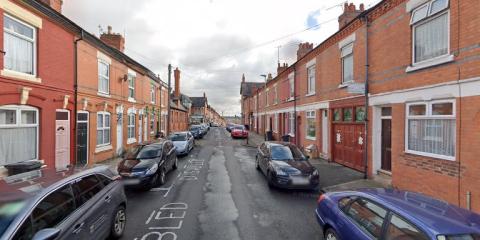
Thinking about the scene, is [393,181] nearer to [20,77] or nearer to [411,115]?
[411,115]

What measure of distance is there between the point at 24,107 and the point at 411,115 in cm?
1231

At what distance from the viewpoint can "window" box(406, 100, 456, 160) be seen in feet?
22.3

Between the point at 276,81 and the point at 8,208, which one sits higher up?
the point at 276,81

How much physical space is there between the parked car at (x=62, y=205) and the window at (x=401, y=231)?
4.05m

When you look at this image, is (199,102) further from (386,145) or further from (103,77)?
(386,145)

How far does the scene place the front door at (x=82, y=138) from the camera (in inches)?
472

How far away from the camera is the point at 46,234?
3068mm

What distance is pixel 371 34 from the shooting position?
10180 millimetres

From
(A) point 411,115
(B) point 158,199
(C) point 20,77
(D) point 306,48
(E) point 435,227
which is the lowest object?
(B) point 158,199

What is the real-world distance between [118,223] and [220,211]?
8.07 feet

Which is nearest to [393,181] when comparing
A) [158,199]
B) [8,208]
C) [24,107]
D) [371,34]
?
[371,34]

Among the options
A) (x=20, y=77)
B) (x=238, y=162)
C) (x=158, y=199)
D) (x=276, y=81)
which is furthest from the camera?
(x=276, y=81)

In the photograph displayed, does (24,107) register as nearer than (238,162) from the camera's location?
Yes

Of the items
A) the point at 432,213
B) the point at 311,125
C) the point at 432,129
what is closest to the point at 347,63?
the point at 311,125
